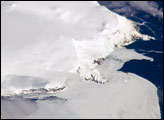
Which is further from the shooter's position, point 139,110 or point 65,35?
point 65,35

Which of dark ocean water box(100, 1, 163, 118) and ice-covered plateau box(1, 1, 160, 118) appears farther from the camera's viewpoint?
dark ocean water box(100, 1, 163, 118)

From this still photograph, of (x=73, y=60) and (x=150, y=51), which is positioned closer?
(x=73, y=60)

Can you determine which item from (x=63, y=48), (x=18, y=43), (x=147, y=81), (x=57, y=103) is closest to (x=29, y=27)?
(x=18, y=43)

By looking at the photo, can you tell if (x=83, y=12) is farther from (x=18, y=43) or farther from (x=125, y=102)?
(x=125, y=102)

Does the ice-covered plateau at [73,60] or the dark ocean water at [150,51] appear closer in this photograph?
the ice-covered plateau at [73,60]
